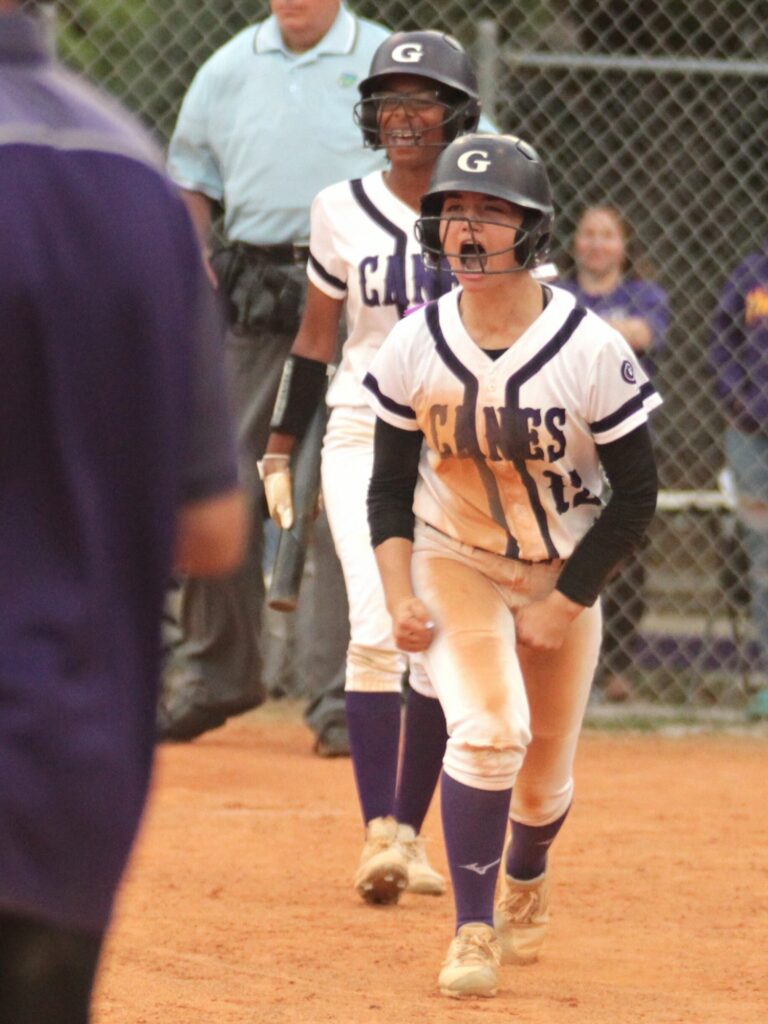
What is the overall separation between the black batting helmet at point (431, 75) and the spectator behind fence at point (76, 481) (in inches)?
116

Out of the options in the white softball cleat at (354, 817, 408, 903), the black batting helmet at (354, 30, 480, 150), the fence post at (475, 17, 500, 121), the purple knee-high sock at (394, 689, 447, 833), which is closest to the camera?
the purple knee-high sock at (394, 689, 447, 833)

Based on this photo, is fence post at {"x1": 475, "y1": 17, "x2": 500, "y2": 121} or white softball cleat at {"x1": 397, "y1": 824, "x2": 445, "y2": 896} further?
fence post at {"x1": 475, "y1": 17, "x2": 500, "y2": 121}

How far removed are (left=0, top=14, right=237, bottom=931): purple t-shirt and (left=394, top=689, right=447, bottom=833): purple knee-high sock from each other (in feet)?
8.72

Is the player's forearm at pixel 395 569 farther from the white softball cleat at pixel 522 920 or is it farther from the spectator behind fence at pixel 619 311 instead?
the spectator behind fence at pixel 619 311

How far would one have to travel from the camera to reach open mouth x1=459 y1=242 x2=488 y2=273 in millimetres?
3711

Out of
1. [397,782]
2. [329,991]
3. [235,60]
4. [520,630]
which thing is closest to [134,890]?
[397,782]

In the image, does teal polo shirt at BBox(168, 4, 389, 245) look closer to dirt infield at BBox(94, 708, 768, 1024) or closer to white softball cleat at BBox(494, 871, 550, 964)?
dirt infield at BBox(94, 708, 768, 1024)

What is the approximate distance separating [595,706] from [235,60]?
2.96 metres

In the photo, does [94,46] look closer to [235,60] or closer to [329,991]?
[235,60]

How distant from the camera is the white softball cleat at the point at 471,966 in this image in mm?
3713

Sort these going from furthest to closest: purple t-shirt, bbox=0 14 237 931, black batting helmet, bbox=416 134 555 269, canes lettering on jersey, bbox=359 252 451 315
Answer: canes lettering on jersey, bbox=359 252 451 315
black batting helmet, bbox=416 134 555 269
purple t-shirt, bbox=0 14 237 931

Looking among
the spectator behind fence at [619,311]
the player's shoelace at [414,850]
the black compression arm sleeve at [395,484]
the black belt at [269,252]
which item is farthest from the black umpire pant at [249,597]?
the black compression arm sleeve at [395,484]

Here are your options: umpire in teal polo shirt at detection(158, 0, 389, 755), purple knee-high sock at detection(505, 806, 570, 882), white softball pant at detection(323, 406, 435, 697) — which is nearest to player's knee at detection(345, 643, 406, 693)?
white softball pant at detection(323, 406, 435, 697)

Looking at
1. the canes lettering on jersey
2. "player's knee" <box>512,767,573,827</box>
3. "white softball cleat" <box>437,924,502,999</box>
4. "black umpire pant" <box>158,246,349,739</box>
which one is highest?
the canes lettering on jersey
